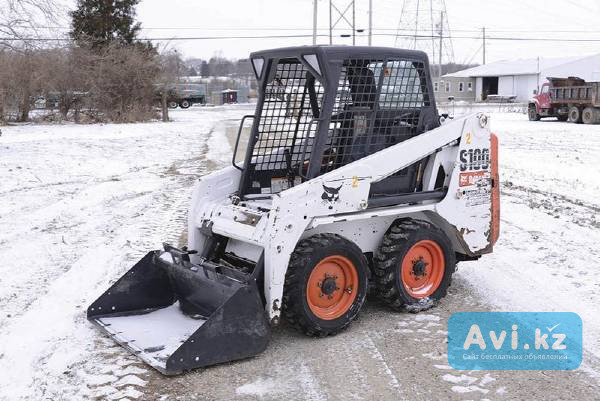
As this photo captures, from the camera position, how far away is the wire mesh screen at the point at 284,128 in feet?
19.1

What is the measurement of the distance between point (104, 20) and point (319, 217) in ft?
136

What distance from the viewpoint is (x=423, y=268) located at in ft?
18.3

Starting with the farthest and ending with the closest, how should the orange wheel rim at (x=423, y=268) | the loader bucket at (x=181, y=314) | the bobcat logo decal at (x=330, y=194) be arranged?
the orange wheel rim at (x=423, y=268)
the bobcat logo decal at (x=330, y=194)
the loader bucket at (x=181, y=314)

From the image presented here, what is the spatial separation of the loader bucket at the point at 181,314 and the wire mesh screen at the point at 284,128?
3.74 ft

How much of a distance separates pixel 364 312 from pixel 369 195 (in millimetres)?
1041

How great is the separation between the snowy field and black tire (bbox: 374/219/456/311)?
179 millimetres

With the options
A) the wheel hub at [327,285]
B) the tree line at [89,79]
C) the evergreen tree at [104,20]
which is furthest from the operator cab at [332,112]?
the evergreen tree at [104,20]

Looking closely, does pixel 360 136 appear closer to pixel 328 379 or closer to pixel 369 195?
pixel 369 195

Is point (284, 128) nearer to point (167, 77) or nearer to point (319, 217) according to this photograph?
point (319, 217)

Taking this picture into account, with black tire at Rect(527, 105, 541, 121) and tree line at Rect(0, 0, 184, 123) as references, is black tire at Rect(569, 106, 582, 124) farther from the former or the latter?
tree line at Rect(0, 0, 184, 123)

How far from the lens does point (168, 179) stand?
543 inches

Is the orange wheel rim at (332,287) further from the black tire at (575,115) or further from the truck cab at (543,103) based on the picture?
the truck cab at (543,103)

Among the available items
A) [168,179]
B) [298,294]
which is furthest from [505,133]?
[298,294]

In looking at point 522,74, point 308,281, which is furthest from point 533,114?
point 308,281
